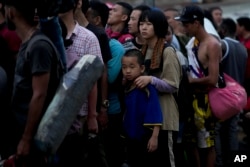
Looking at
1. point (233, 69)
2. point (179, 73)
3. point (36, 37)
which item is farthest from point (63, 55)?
point (233, 69)

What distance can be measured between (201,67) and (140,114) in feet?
3.63

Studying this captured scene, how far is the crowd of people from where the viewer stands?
4.18 metres

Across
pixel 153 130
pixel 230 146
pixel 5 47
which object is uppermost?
pixel 5 47

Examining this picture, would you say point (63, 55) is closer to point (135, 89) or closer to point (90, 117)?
point (90, 117)

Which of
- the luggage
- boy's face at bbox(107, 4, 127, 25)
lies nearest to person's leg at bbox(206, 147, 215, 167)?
boy's face at bbox(107, 4, 127, 25)

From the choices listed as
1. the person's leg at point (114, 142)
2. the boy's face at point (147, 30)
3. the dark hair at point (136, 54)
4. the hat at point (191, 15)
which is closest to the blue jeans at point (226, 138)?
the hat at point (191, 15)

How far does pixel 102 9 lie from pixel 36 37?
2373 millimetres


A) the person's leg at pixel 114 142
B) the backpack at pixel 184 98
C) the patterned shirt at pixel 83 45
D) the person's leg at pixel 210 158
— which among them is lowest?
the person's leg at pixel 210 158

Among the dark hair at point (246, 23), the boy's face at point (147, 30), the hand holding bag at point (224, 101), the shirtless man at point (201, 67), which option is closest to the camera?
the boy's face at point (147, 30)

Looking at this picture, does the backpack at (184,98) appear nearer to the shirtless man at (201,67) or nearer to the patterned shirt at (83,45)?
the shirtless man at (201,67)

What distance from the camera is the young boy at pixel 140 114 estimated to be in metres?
5.63

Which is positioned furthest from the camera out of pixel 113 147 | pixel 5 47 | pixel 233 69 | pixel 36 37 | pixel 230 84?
pixel 233 69

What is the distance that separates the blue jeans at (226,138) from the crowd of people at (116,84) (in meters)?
0.01

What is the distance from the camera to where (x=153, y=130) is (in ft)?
18.5
